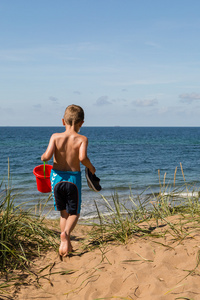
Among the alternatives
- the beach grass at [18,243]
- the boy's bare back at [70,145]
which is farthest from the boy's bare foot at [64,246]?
the boy's bare back at [70,145]

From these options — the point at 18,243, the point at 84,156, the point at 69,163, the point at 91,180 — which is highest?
the point at 84,156

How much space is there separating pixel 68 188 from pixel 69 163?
0.33 metres

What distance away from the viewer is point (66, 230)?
153 inches

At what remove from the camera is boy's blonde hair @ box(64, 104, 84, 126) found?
13.0 ft

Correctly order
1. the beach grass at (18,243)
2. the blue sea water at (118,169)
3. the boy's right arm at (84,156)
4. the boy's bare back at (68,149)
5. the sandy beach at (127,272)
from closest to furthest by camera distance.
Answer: the sandy beach at (127,272) < the beach grass at (18,243) < the boy's right arm at (84,156) < the boy's bare back at (68,149) < the blue sea water at (118,169)

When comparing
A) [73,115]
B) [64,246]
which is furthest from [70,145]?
[64,246]

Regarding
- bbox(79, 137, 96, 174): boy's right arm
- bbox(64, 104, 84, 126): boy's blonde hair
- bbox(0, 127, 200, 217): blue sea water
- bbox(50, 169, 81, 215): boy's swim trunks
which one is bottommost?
bbox(0, 127, 200, 217): blue sea water

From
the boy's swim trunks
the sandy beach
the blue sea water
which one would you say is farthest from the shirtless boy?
the blue sea water

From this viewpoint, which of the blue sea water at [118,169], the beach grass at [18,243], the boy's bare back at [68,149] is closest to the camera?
the beach grass at [18,243]

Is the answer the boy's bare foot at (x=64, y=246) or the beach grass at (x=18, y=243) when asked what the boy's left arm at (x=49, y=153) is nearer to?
the beach grass at (x=18, y=243)

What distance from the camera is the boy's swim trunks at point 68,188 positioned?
155 inches

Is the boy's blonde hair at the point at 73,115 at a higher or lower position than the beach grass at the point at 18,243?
higher

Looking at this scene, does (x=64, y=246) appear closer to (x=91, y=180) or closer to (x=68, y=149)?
(x=91, y=180)

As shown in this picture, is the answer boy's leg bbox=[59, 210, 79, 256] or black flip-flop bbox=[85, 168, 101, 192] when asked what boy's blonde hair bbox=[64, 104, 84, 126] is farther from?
boy's leg bbox=[59, 210, 79, 256]
